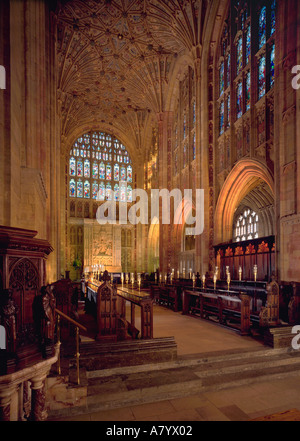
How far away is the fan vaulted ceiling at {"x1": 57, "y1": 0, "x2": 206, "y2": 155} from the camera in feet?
57.6

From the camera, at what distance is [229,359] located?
5.33 metres

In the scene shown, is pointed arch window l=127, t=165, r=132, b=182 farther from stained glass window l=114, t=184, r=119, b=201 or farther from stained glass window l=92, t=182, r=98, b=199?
stained glass window l=92, t=182, r=98, b=199

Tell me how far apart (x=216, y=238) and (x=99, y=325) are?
11.3 metres

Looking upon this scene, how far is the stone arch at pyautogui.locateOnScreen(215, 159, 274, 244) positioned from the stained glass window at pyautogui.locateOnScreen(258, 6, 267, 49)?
17.3 feet

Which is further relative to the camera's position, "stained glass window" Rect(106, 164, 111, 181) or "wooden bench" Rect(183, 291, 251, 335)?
"stained glass window" Rect(106, 164, 111, 181)

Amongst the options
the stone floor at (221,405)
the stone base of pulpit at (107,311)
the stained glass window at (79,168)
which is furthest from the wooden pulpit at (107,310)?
the stained glass window at (79,168)

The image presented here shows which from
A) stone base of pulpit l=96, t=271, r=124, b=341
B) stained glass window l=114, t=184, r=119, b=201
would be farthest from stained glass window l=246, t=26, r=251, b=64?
stained glass window l=114, t=184, r=119, b=201

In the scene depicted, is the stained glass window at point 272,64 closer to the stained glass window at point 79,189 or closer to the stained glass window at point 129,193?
the stained glass window at point 129,193

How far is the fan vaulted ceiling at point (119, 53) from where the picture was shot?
57.6 feet

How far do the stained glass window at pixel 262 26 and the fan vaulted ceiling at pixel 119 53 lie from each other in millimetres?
4923

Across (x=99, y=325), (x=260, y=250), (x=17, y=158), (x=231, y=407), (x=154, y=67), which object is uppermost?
(x=154, y=67)

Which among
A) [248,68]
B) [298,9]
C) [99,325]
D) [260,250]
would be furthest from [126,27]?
[99,325]

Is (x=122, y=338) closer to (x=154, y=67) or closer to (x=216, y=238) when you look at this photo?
(x=216, y=238)
